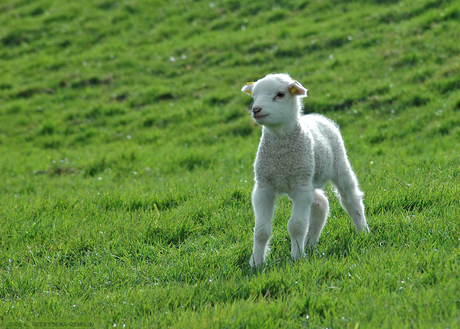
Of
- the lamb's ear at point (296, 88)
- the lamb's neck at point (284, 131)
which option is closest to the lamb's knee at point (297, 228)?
the lamb's neck at point (284, 131)

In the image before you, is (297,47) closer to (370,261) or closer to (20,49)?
(20,49)

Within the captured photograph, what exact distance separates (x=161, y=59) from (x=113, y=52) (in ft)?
6.21

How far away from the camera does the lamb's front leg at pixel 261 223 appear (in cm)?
429

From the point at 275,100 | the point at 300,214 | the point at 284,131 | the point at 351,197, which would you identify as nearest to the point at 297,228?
the point at 300,214

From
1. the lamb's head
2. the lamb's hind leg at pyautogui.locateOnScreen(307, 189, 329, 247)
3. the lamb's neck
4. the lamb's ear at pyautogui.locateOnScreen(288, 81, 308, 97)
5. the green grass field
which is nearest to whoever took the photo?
the green grass field

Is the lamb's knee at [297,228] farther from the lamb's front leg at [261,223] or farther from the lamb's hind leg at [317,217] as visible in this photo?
the lamb's hind leg at [317,217]

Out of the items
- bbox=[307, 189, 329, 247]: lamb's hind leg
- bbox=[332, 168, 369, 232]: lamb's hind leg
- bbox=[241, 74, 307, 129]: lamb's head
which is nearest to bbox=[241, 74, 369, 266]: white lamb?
bbox=[241, 74, 307, 129]: lamb's head

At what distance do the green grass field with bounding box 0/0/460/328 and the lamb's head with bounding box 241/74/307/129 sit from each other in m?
1.22

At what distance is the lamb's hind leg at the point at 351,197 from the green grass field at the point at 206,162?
0.44ft

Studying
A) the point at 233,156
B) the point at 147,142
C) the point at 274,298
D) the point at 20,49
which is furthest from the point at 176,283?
the point at 20,49

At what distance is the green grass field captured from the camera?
367 cm

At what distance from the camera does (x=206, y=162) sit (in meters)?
9.02

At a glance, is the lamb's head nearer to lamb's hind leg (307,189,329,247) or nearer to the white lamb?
the white lamb

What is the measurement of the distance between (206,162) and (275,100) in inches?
192
